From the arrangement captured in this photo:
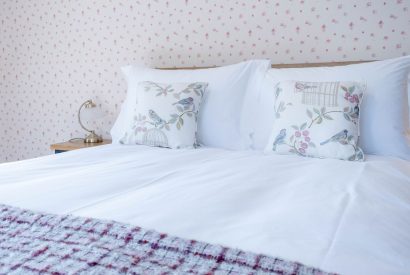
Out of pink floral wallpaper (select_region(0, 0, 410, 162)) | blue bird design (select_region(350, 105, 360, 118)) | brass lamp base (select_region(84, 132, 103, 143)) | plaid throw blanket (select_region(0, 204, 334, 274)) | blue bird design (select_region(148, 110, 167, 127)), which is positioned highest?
pink floral wallpaper (select_region(0, 0, 410, 162))

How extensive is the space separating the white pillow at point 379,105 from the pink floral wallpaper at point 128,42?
36cm

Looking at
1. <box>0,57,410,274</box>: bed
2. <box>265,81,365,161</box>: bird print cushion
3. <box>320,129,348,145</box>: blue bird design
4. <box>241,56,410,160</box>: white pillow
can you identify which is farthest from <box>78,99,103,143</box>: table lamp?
<box>320,129,348,145</box>: blue bird design

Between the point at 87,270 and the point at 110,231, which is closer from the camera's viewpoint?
the point at 87,270

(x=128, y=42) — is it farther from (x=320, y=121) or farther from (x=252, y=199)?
(x=252, y=199)

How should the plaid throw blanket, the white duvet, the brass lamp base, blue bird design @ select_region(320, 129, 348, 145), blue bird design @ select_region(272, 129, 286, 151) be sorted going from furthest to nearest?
the brass lamp base → blue bird design @ select_region(272, 129, 286, 151) → blue bird design @ select_region(320, 129, 348, 145) → the white duvet → the plaid throw blanket

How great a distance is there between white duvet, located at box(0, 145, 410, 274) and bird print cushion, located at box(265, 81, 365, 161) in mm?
60

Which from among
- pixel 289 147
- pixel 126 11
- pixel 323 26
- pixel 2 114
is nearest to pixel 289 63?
pixel 323 26

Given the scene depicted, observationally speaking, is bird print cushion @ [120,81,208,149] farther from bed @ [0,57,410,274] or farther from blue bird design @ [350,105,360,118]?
blue bird design @ [350,105,360,118]

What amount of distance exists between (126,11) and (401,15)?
5.53ft

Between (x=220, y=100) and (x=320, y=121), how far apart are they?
0.53 metres

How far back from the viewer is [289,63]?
202 cm

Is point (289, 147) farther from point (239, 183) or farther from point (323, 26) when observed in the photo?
point (323, 26)

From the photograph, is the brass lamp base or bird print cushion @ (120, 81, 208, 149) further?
the brass lamp base

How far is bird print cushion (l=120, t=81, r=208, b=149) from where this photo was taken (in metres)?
1.65
